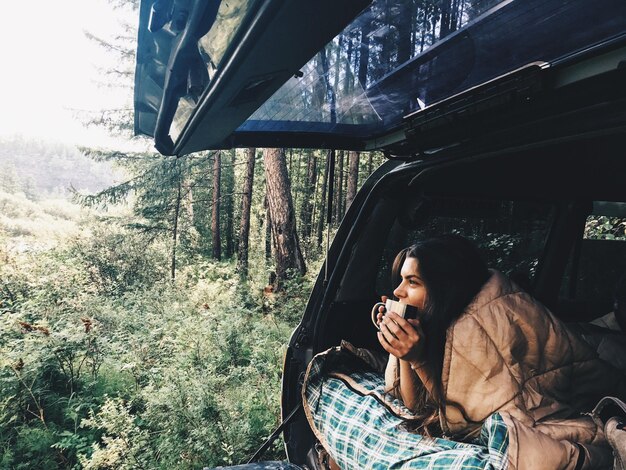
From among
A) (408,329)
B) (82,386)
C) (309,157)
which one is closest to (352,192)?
(309,157)

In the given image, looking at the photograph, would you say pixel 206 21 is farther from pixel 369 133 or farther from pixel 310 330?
pixel 310 330

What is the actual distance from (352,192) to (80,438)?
1134 centimetres

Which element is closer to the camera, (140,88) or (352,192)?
(140,88)

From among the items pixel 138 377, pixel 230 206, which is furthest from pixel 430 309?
pixel 230 206

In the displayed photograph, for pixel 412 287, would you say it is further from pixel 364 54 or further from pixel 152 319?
pixel 152 319

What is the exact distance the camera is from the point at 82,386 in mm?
5152

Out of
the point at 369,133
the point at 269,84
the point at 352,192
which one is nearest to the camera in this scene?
the point at 269,84

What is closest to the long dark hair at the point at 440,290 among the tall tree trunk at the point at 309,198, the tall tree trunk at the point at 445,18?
the tall tree trunk at the point at 445,18

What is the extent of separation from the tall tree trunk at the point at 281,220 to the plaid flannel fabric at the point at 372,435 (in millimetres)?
7117

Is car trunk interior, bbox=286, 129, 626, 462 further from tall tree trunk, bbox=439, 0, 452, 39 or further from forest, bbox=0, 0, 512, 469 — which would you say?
tall tree trunk, bbox=439, 0, 452, 39

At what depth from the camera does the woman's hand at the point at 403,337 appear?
71.1 inches

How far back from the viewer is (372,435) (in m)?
1.94

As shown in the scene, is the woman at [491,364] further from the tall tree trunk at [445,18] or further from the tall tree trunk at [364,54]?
the tall tree trunk at [445,18]

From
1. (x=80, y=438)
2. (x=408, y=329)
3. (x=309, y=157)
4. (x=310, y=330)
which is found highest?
(x=309, y=157)
